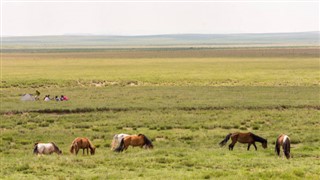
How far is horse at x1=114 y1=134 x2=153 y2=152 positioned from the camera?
17.6m

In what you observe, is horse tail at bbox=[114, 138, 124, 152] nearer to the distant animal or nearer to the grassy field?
the grassy field

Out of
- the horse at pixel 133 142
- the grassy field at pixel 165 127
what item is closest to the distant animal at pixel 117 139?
the horse at pixel 133 142

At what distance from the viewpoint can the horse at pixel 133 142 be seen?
17.6 metres

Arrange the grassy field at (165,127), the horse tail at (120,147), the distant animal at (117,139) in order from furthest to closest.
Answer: the distant animal at (117,139) < the horse tail at (120,147) < the grassy field at (165,127)

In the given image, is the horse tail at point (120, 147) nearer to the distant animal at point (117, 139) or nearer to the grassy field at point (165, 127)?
the grassy field at point (165, 127)

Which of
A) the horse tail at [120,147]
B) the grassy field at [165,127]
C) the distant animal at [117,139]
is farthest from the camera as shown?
the distant animal at [117,139]

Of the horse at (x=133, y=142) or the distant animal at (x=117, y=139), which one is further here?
the distant animal at (x=117, y=139)

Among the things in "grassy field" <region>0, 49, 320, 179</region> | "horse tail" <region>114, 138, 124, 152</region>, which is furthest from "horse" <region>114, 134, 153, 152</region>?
"grassy field" <region>0, 49, 320, 179</region>

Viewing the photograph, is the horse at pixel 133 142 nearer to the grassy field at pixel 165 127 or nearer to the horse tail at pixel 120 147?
the horse tail at pixel 120 147

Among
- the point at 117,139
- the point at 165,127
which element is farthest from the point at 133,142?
the point at 165,127

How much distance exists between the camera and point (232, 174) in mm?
12984

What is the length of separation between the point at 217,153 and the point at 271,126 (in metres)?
9.34

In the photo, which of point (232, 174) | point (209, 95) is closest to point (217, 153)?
point (232, 174)

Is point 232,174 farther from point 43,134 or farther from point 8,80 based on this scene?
point 8,80
